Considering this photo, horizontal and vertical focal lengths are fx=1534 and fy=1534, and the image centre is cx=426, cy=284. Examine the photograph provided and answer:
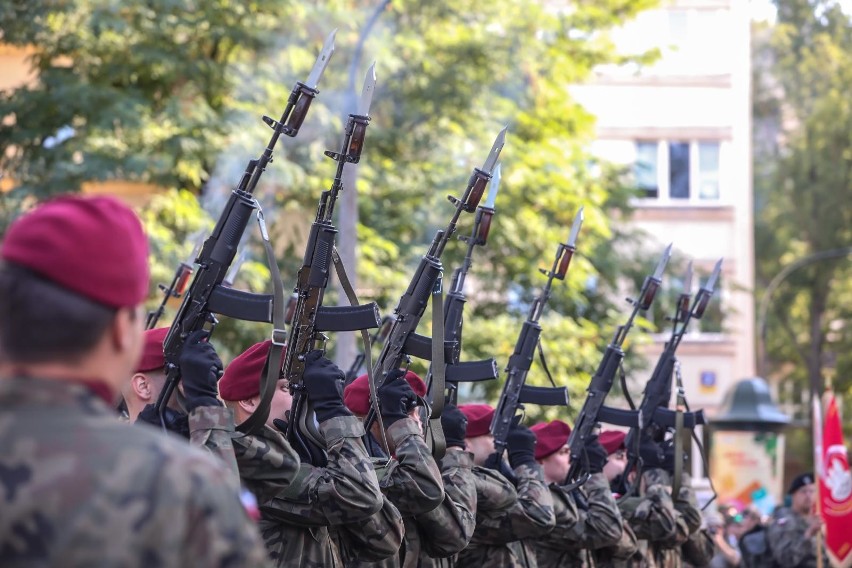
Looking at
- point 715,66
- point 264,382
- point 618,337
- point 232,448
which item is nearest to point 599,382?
point 618,337

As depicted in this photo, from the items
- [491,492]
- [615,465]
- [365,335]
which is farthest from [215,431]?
[615,465]

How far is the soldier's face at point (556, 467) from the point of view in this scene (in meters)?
8.88

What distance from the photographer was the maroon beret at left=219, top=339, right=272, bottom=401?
5.19m

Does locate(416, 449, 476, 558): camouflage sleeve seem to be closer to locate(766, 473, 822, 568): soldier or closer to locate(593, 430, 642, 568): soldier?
locate(593, 430, 642, 568): soldier

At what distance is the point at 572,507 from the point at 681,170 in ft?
78.4

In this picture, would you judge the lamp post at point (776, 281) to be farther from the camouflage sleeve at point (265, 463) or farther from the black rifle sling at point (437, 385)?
the camouflage sleeve at point (265, 463)

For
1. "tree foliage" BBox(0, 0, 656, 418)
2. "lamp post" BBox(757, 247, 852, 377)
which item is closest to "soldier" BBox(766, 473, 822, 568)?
"tree foliage" BBox(0, 0, 656, 418)

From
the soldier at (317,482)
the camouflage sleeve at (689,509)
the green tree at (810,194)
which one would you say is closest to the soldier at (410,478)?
the soldier at (317,482)

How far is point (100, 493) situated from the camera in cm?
234

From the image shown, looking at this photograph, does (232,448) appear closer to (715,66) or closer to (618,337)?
(618,337)

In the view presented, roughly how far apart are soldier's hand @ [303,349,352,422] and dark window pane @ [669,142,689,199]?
26.5 meters

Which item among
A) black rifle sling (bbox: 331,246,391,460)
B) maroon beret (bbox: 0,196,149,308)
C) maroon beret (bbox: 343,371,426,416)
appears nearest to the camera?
maroon beret (bbox: 0,196,149,308)

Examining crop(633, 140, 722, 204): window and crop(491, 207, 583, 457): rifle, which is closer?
crop(491, 207, 583, 457): rifle

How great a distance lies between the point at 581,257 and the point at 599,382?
8.49 m
